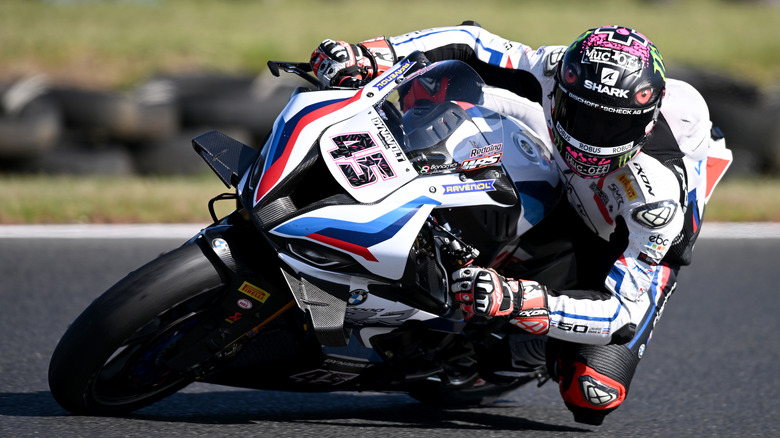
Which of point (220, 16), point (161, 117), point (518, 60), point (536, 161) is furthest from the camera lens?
point (220, 16)

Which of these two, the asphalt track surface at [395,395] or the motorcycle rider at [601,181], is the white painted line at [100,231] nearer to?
the asphalt track surface at [395,395]

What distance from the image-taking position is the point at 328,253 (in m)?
2.65

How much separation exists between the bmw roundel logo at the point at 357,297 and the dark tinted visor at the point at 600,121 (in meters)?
0.84

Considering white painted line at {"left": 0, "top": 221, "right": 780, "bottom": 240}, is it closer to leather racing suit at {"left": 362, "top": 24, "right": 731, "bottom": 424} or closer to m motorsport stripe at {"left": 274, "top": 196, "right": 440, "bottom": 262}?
leather racing suit at {"left": 362, "top": 24, "right": 731, "bottom": 424}

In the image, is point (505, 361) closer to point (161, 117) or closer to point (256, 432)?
point (256, 432)

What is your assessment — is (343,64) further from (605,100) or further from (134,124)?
(134,124)

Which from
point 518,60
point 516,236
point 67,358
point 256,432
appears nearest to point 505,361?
point 516,236

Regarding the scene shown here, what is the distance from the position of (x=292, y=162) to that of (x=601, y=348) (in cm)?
140

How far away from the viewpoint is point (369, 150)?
106 inches

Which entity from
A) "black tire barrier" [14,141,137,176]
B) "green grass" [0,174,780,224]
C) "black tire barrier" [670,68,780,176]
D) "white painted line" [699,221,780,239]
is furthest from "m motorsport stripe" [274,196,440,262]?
"black tire barrier" [670,68,780,176]

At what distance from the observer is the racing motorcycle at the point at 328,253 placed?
104 inches

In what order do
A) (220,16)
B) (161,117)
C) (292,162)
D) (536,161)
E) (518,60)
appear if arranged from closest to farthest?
(292,162) < (536,161) < (518,60) < (161,117) < (220,16)

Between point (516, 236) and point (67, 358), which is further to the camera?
point (516, 236)

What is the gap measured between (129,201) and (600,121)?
13.6 ft
